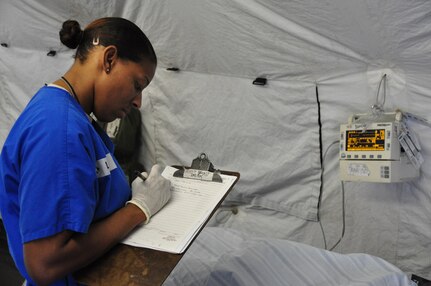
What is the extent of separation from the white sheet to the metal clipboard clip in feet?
1.12

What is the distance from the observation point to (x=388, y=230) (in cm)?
149

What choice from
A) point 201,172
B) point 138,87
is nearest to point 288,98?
→ point 201,172

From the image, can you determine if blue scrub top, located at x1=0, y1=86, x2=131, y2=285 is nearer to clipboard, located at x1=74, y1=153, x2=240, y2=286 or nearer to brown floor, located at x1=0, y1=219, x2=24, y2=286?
clipboard, located at x1=74, y1=153, x2=240, y2=286

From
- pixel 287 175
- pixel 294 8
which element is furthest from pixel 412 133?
pixel 294 8

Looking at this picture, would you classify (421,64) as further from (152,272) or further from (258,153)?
(152,272)

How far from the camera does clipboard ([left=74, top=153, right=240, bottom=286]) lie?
0.64m

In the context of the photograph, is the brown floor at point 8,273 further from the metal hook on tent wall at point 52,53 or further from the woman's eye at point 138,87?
the woman's eye at point 138,87

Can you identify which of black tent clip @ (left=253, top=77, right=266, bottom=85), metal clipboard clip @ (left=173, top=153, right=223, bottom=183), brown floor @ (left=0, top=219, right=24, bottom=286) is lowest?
brown floor @ (left=0, top=219, right=24, bottom=286)

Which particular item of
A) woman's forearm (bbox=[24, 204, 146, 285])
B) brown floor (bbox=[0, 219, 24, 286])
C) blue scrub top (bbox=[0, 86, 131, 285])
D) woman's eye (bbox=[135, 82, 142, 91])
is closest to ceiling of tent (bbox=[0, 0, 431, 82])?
woman's eye (bbox=[135, 82, 142, 91])

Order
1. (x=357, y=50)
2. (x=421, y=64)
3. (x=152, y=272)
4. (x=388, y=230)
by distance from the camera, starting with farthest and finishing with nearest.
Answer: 1. (x=388, y=230)
2. (x=357, y=50)
3. (x=421, y=64)
4. (x=152, y=272)

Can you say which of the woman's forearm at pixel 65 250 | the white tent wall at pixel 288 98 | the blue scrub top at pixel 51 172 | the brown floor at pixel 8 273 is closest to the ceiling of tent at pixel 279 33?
the white tent wall at pixel 288 98

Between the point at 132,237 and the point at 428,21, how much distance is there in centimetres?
120

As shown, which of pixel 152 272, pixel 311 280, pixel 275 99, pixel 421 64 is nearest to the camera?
pixel 152 272

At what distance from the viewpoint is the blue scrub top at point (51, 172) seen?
59 cm
